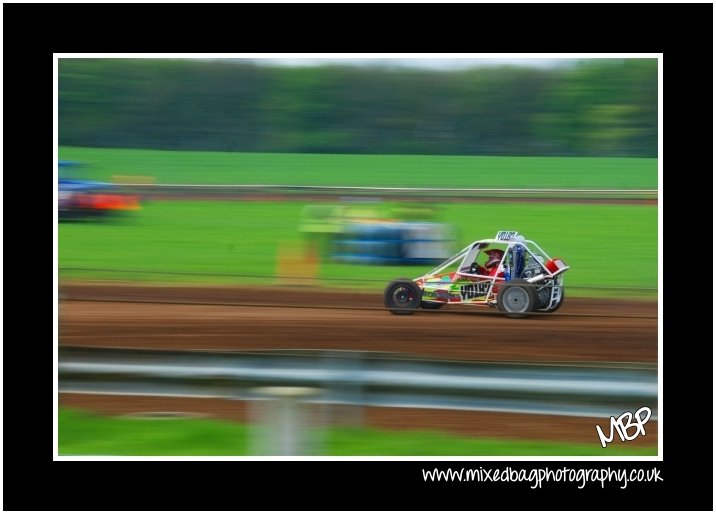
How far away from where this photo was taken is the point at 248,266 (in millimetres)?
14922

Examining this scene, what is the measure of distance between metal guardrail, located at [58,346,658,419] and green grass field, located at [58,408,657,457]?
0.76ft

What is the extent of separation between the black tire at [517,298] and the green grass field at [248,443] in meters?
4.43

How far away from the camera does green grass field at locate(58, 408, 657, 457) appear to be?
589cm

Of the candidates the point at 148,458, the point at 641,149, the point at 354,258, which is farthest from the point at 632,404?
the point at 641,149

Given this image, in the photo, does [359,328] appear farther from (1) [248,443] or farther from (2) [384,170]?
(2) [384,170]

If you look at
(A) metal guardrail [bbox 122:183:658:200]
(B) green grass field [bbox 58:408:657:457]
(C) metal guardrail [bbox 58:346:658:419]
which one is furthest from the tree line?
(B) green grass field [bbox 58:408:657:457]

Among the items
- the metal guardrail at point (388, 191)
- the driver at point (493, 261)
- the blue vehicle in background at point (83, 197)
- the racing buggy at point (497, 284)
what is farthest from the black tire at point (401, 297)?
the blue vehicle in background at point (83, 197)

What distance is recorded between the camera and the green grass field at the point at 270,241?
1402 centimetres

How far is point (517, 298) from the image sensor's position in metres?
10.5

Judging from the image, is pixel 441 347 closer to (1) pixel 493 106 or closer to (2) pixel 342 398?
(2) pixel 342 398

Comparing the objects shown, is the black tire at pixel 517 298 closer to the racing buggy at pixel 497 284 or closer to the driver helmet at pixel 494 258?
the racing buggy at pixel 497 284

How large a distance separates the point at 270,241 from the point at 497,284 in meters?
6.92

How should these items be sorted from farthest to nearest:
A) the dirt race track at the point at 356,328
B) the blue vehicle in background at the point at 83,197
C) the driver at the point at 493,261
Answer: the blue vehicle in background at the point at 83,197 < the driver at the point at 493,261 < the dirt race track at the point at 356,328
